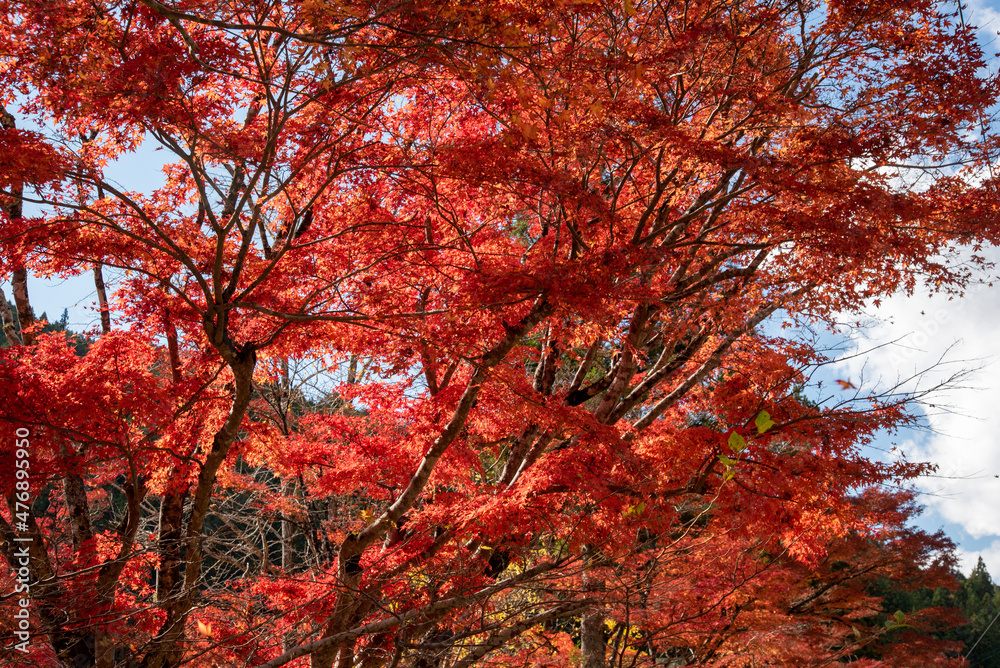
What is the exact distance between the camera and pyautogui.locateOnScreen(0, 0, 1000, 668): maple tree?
178 inches

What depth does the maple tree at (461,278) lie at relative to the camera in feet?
14.8

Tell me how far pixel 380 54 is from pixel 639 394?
14.4 ft

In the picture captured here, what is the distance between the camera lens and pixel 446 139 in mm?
6617

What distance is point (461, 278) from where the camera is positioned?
18.5 feet

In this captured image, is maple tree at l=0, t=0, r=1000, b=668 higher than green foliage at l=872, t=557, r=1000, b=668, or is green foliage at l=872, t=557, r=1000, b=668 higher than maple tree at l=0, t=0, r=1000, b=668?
maple tree at l=0, t=0, r=1000, b=668

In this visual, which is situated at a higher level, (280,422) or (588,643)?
(280,422)

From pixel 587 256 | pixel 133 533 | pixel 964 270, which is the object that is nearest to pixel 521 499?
pixel 587 256

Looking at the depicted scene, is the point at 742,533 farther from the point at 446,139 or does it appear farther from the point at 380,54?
the point at 380,54

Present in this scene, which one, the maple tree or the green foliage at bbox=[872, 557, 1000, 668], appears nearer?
the maple tree

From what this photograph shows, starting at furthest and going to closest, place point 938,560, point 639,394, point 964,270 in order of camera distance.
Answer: point 938,560, point 964,270, point 639,394

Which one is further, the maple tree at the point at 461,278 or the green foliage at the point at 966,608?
the green foliage at the point at 966,608

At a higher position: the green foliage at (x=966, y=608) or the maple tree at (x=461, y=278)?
the maple tree at (x=461, y=278)

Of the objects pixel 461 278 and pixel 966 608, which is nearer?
pixel 461 278

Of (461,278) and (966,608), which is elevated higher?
(461,278)
